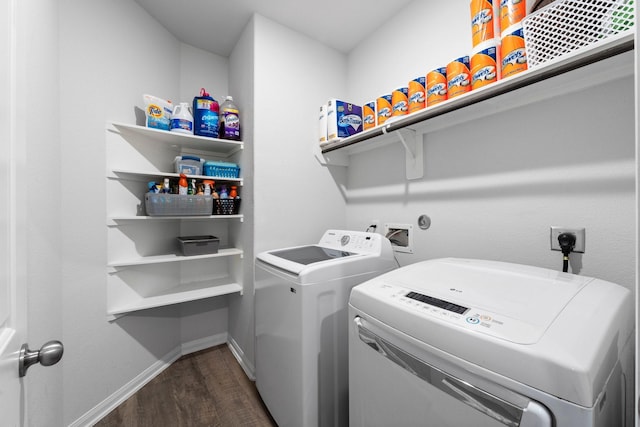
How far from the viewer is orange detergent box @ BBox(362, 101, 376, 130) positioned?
1613 mm

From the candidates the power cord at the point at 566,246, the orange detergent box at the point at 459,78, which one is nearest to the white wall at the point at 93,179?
the orange detergent box at the point at 459,78

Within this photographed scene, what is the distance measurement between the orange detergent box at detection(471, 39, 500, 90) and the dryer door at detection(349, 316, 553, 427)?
1080mm

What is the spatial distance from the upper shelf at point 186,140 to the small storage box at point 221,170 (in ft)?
0.51

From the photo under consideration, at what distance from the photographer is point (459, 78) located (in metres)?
1.11

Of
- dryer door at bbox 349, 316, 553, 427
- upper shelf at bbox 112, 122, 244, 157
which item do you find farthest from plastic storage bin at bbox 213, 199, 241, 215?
dryer door at bbox 349, 316, 553, 427

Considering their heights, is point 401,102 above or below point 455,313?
above

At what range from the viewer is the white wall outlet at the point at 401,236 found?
5.26 ft

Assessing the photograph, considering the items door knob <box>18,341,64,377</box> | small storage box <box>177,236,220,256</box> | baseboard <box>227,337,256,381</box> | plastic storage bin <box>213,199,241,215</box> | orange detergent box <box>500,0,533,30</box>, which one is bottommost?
baseboard <box>227,337,256,381</box>

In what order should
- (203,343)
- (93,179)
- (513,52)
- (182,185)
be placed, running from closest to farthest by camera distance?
1. (513,52)
2. (93,179)
3. (182,185)
4. (203,343)

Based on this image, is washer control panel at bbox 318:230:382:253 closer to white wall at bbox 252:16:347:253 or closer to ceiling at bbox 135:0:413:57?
white wall at bbox 252:16:347:253

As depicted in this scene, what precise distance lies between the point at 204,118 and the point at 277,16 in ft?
2.94

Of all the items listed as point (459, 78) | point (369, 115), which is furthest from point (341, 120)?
point (459, 78)

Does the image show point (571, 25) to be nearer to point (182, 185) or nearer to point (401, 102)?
point (401, 102)

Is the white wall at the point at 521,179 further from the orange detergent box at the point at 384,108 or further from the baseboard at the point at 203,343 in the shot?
the baseboard at the point at 203,343
